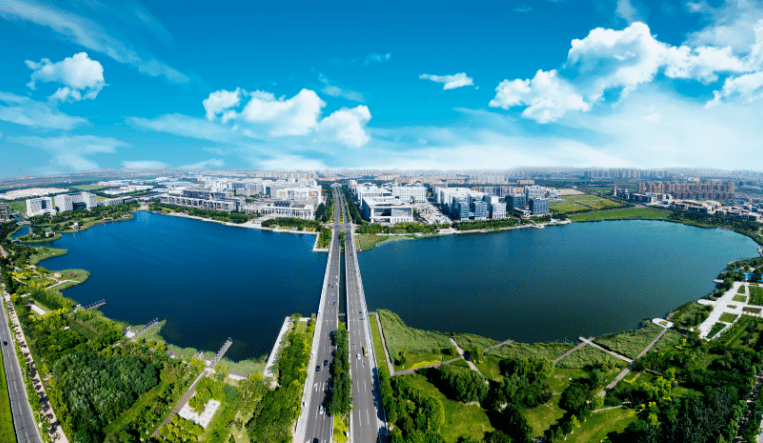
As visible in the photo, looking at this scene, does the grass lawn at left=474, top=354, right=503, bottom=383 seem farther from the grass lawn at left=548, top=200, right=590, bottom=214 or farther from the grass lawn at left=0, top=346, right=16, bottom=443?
the grass lawn at left=548, top=200, right=590, bottom=214

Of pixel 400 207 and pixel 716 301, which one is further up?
pixel 400 207

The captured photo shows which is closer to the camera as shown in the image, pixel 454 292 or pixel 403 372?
pixel 403 372

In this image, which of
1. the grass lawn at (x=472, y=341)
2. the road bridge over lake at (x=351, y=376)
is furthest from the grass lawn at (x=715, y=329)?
the road bridge over lake at (x=351, y=376)

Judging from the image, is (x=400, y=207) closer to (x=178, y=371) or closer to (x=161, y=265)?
(x=161, y=265)

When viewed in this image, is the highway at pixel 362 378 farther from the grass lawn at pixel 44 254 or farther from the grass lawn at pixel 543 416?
the grass lawn at pixel 44 254

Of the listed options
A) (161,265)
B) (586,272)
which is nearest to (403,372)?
(586,272)

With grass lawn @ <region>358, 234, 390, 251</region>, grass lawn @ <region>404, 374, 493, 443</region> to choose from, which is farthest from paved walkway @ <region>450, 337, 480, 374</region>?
grass lawn @ <region>358, 234, 390, 251</region>
